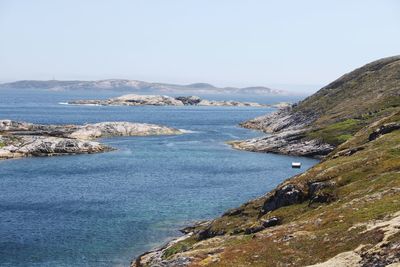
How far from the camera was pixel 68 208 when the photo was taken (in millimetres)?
102625

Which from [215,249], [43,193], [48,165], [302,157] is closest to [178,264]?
[215,249]

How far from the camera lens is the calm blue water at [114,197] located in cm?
7819

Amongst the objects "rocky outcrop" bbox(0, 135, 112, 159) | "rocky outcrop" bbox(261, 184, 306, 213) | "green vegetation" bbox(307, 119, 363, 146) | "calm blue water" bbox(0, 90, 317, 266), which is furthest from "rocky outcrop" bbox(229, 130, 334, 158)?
"rocky outcrop" bbox(261, 184, 306, 213)

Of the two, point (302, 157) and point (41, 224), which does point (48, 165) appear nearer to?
point (41, 224)

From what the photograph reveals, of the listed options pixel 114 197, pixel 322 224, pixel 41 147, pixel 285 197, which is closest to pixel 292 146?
pixel 41 147

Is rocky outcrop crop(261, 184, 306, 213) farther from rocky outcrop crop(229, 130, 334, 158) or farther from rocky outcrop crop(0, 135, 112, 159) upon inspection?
rocky outcrop crop(0, 135, 112, 159)

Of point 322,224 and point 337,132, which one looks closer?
point 322,224

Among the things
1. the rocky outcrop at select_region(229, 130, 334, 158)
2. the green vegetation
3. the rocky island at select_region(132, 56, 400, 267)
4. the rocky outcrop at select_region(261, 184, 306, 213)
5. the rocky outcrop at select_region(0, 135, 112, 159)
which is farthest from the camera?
the rocky outcrop at select_region(0, 135, 112, 159)

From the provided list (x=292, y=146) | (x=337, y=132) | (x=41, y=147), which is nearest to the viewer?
(x=41, y=147)

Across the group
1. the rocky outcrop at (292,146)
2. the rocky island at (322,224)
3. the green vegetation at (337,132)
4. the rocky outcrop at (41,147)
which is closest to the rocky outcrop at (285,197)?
the rocky island at (322,224)

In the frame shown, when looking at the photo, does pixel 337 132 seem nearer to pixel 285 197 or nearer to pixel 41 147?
pixel 41 147

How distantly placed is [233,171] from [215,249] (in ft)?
297

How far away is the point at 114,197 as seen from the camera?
113 m

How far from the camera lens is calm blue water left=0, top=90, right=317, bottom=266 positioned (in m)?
78.2
